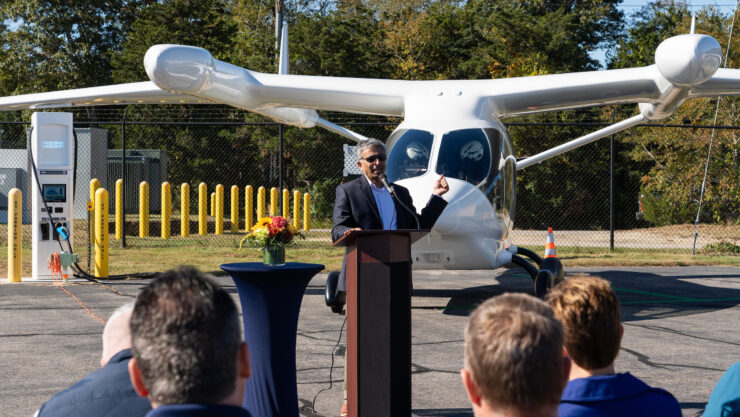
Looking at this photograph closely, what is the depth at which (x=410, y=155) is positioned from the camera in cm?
927

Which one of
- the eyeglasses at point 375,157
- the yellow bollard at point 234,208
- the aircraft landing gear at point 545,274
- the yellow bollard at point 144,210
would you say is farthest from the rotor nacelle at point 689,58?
the yellow bollard at point 234,208

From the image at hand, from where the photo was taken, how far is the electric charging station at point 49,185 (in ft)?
40.5

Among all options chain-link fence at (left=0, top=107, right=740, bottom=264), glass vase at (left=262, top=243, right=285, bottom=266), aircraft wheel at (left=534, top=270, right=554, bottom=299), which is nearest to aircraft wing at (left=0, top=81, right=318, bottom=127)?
aircraft wheel at (left=534, top=270, right=554, bottom=299)

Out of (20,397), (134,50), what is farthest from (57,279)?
(134,50)

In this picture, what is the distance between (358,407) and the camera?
408cm

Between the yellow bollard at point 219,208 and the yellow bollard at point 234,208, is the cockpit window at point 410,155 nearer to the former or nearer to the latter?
the yellow bollard at point 219,208

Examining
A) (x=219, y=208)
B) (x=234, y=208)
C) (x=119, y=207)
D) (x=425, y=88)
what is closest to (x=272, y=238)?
(x=425, y=88)

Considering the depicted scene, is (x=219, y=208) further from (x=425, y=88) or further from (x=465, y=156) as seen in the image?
(x=465, y=156)

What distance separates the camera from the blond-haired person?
7.07 ft

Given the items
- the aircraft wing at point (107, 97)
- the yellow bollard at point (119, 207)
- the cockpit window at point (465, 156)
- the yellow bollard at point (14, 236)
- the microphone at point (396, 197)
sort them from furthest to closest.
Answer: the yellow bollard at point (119, 207) → the yellow bollard at point (14, 236) → the aircraft wing at point (107, 97) → the cockpit window at point (465, 156) → the microphone at point (396, 197)

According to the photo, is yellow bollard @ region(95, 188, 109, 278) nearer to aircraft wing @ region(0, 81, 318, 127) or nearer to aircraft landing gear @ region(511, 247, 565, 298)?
aircraft wing @ region(0, 81, 318, 127)

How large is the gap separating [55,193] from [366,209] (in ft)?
28.5

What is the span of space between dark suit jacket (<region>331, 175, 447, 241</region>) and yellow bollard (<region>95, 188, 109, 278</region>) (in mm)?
8156

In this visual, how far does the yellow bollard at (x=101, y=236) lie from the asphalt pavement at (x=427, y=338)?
496mm
